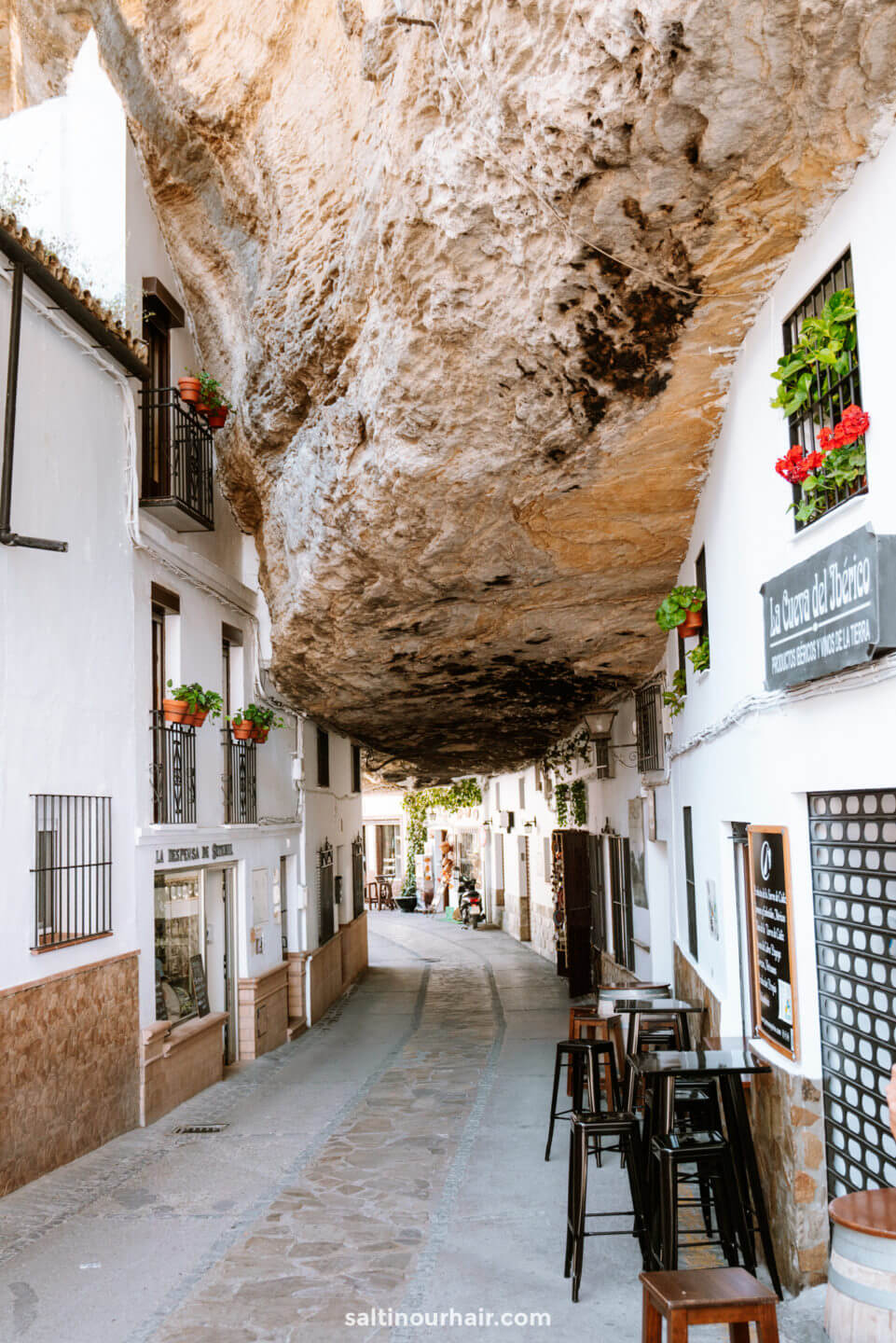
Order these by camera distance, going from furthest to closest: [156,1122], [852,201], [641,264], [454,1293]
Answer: [156,1122] < [454,1293] < [641,264] < [852,201]

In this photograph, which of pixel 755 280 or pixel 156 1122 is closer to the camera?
pixel 755 280

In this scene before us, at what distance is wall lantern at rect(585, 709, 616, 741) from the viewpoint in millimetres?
13484

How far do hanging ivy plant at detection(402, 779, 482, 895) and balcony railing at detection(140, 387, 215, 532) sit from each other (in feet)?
68.9

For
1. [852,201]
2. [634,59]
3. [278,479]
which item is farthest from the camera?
[278,479]

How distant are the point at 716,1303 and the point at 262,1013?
10.2m

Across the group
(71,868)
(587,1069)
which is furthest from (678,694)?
(71,868)

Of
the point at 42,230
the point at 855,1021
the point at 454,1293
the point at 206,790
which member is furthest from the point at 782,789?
the point at 42,230

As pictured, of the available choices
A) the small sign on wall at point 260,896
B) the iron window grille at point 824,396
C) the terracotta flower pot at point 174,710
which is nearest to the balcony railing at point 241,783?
the small sign on wall at point 260,896

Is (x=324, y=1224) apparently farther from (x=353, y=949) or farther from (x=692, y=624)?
(x=353, y=949)

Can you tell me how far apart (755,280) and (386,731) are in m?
13.1

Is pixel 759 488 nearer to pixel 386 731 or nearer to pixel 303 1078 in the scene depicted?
pixel 303 1078

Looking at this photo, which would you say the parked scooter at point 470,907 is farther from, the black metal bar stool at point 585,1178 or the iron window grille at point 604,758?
the black metal bar stool at point 585,1178

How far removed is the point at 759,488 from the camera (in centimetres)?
569

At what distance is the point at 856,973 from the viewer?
4.56 m
